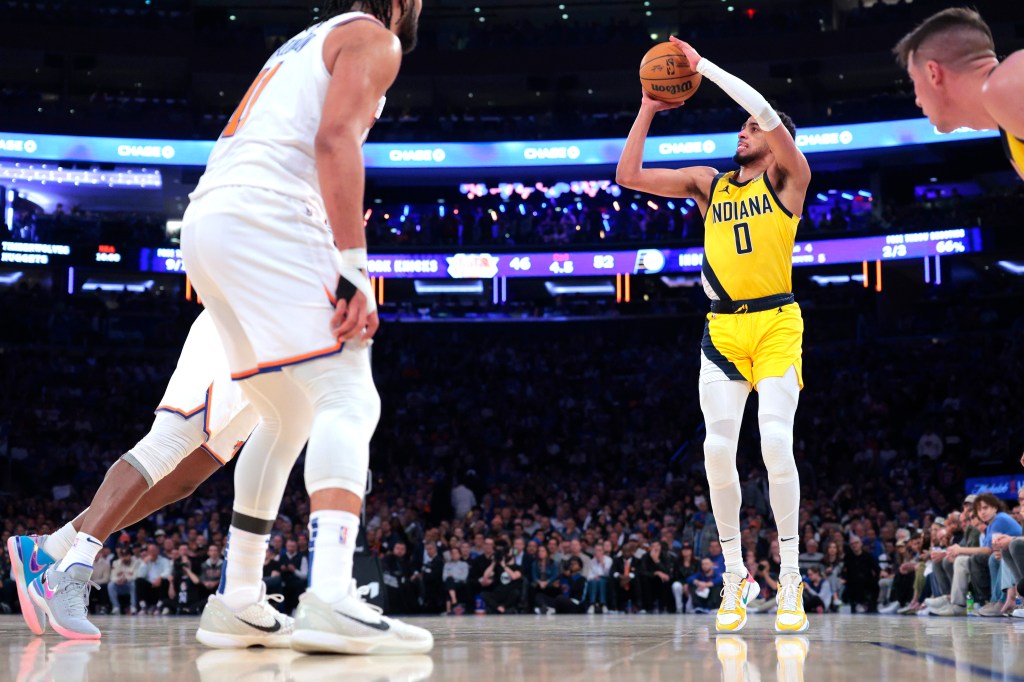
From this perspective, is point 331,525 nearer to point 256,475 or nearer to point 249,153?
point 256,475

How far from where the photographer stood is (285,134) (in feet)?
10.6

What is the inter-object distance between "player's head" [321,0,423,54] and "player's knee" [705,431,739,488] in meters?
2.70

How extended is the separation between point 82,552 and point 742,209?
3522 millimetres

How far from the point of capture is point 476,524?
1563cm

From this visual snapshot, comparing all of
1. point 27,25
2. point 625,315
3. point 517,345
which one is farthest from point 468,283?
point 27,25

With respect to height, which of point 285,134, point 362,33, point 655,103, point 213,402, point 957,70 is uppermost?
point 655,103

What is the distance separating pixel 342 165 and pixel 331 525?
3.23 ft

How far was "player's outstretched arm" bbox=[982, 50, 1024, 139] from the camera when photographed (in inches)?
105

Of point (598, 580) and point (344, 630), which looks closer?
point (344, 630)

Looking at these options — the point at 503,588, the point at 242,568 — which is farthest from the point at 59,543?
the point at 503,588

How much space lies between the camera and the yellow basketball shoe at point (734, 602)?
16.4ft

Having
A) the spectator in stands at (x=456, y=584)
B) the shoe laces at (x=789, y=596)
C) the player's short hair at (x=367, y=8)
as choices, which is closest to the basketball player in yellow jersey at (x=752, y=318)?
the shoe laces at (x=789, y=596)

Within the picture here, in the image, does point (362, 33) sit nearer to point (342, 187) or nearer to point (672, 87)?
point (342, 187)

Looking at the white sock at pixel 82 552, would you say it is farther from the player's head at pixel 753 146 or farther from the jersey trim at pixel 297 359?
the player's head at pixel 753 146
